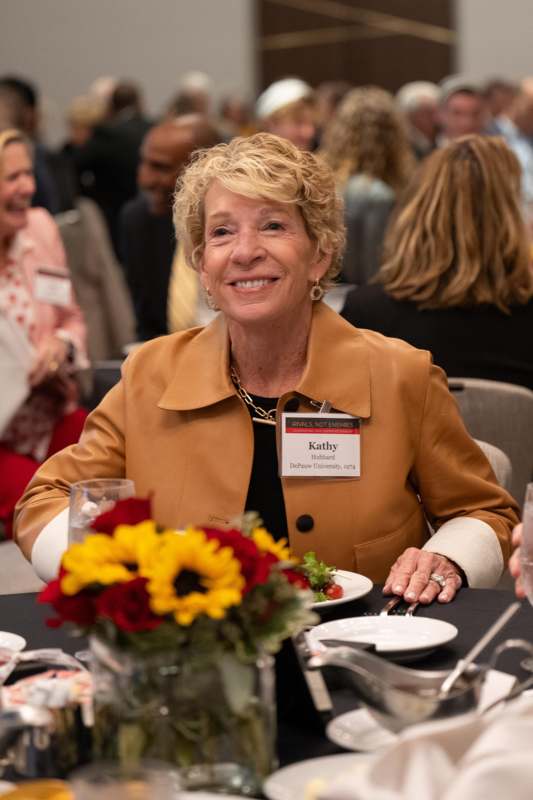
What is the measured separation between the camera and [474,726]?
1322 millimetres

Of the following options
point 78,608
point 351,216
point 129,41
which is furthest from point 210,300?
point 129,41

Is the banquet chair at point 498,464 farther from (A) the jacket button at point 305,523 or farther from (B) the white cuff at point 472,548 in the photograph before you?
(A) the jacket button at point 305,523

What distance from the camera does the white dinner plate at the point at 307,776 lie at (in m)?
1.37

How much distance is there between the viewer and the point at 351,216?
22.1ft

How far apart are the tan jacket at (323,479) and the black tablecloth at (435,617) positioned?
0.97 feet

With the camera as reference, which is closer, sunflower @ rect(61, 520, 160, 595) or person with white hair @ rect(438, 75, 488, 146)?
sunflower @ rect(61, 520, 160, 595)

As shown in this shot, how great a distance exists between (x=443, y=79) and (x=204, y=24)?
3.03m

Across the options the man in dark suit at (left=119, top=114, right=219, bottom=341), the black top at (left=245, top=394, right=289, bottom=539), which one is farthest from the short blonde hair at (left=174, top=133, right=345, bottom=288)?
the man in dark suit at (left=119, top=114, right=219, bottom=341)

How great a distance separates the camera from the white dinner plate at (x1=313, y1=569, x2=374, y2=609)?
6.74 feet

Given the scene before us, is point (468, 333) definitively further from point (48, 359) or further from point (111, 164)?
point (111, 164)

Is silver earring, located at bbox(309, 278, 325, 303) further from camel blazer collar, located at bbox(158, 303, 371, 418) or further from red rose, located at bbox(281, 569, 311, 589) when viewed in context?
red rose, located at bbox(281, 569, 311, 589)

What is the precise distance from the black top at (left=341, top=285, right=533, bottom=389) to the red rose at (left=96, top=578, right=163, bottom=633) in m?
2.50

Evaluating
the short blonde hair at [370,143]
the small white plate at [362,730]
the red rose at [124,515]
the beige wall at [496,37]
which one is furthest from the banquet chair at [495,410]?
the beige wall at [496,37]

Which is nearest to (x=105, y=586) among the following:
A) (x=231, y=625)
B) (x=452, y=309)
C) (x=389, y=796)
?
(x=231, y=625)
